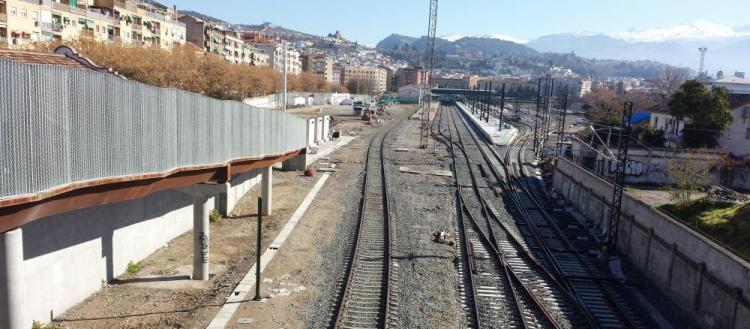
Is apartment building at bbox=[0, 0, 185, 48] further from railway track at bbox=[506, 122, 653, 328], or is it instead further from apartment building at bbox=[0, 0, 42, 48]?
railway track at bbox=[506, 122, 653, 328]

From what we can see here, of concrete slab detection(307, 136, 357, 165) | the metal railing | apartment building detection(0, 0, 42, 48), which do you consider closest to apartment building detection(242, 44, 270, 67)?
apartment building detection(0, 0, 42, 48)

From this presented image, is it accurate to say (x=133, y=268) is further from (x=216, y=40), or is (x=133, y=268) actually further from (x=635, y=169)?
(x=216, y=40)

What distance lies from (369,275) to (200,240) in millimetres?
4338

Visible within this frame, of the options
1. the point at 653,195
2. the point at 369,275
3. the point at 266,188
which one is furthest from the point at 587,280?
the point at 653,195

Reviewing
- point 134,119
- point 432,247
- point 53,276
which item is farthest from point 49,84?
point 432,247

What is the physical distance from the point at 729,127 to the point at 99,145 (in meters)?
37.4

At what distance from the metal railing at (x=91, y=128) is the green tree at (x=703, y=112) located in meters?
31.2

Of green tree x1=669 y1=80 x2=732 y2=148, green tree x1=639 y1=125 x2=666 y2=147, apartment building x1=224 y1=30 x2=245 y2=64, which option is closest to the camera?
green tree x1=669 y1=80 x2=732 y2=148

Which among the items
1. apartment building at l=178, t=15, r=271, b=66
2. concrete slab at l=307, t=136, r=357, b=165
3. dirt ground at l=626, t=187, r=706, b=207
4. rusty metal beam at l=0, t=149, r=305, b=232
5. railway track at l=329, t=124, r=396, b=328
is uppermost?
apartment building at l=178, t=15, r=271, b=66

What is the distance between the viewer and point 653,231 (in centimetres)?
1712

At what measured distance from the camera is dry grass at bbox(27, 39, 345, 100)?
4394 centimetres

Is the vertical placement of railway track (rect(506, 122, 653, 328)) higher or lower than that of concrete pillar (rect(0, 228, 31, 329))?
lower

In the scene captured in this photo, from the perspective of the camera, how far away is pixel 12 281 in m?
9.08

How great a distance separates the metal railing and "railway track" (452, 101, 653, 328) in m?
9.83
